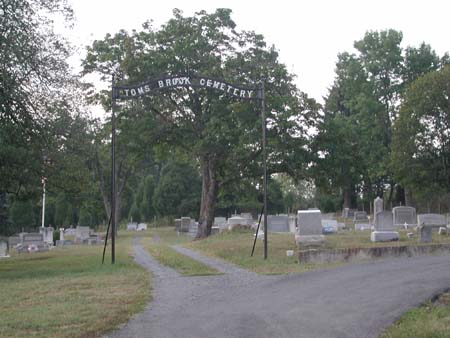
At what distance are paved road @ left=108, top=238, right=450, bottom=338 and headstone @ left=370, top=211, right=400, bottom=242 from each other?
6.84 meters

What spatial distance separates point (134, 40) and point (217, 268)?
17.9m

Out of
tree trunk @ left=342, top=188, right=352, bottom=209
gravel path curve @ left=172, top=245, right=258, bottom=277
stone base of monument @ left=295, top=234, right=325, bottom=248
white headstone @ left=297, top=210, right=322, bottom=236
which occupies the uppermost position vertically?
tree trunk @ left=342, top=188, right=352, bottom=209

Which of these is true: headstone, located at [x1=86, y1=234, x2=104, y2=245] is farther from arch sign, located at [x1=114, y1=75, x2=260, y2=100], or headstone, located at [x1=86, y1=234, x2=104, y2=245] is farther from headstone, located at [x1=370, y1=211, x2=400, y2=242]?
arch sign, located at [x1=114, y1=75, x2=260, y2=100]

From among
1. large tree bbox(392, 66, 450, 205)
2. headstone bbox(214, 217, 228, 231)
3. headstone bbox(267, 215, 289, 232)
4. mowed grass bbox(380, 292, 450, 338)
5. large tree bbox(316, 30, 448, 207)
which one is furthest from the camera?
large tree bbox(316, 30, 448, 207)

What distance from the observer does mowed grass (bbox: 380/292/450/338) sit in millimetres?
7102

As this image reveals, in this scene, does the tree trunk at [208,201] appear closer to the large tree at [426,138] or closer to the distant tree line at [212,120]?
the distant tree line at [212,120]

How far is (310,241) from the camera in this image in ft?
65.8

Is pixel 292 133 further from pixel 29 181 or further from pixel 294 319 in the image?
pixel 294 319

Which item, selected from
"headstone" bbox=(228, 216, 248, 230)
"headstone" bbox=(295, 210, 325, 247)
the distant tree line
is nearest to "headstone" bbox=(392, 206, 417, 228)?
the distant tree line

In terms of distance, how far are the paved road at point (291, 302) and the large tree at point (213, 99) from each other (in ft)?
45.2

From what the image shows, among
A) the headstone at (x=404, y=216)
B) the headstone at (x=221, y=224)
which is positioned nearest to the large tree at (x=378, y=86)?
the headstone at (x=221, y=224)

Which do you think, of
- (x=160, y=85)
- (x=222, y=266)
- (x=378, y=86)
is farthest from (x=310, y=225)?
(x=378, y=86)

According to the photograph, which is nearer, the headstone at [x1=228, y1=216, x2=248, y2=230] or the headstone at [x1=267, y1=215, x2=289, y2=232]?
the headstone at [x1=267, y1=215, x2=289, y2=232]

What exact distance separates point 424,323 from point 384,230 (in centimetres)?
1519
